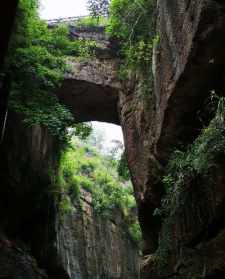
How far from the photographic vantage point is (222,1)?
6.42 meters

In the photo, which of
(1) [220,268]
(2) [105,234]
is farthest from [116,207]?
(1) [220,268]

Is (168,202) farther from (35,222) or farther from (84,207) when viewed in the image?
(84,207)

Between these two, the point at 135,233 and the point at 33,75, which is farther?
the point at 135,233

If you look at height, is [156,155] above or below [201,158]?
above

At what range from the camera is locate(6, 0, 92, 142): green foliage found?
9180mm

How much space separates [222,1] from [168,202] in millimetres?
3374

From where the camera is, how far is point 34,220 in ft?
34.7

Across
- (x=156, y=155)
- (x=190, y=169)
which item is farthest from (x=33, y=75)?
(x=190, y=169)

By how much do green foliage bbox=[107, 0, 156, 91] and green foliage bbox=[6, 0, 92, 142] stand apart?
1.75 meters

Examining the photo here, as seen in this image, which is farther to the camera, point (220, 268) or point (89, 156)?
point (89, 156)

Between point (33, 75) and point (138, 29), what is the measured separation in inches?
106

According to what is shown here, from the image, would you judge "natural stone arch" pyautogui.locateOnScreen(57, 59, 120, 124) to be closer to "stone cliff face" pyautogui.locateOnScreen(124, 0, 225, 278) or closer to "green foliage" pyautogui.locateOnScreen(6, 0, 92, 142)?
"green foliage" pyautogui.locateOnScreen(6, 0, 92, 142)

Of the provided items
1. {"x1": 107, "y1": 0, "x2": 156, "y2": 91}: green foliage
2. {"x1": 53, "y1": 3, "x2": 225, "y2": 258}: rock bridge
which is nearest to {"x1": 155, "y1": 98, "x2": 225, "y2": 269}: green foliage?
{"x1": 53, "y1": 3, "x2": 225, "y2": 258}: rock bridge

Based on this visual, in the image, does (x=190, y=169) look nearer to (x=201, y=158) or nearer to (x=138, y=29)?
(x=201, y=158)
